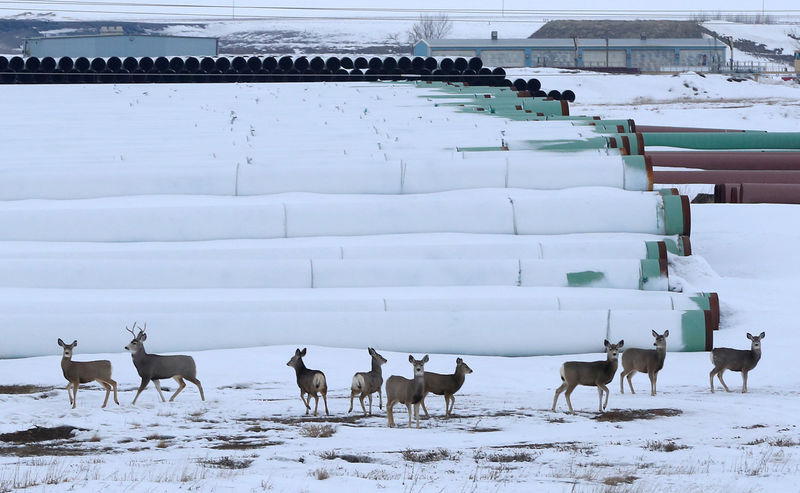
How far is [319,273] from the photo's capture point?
18.1m

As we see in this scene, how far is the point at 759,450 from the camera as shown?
10.5m

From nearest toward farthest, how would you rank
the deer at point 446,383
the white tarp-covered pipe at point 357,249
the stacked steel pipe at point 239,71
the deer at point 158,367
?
the deer at point 446,383 → the deer at point 158,367 → the white tarp-covered pipe at point 357,249 → the stacked steel pipe at point 239,71

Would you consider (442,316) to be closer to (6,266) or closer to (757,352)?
(757,352)

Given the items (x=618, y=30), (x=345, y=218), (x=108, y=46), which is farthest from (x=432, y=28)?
(x=345, y=218)

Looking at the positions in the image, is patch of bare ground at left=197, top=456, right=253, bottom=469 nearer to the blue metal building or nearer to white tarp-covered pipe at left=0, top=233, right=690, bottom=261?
white tarp-covered pipe at left=0, top=233, right=690, bottom=261

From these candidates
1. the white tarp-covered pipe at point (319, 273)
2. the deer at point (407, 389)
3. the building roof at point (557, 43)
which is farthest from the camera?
the building roof at point (557, 43)

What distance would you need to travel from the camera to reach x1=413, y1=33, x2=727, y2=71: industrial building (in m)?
114

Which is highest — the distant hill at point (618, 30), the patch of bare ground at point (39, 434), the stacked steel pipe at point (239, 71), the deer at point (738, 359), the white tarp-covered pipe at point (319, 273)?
the distant hill at point (618, 30)

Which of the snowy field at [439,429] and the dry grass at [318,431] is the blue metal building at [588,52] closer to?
the snowy field at [439,429]

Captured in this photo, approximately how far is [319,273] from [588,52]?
103856mm

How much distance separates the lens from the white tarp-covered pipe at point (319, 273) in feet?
59.3

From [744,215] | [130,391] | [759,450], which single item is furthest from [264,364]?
[744,215]

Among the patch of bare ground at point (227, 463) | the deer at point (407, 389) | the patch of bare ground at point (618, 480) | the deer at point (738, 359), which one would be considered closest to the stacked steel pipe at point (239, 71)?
the deer at point (738, 359)

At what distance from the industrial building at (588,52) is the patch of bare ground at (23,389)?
100487 mm
